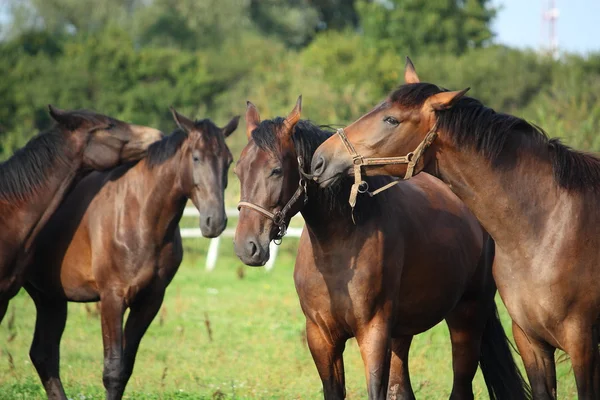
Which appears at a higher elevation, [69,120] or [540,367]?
[69,120]

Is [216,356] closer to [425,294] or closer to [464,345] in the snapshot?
[464,345]

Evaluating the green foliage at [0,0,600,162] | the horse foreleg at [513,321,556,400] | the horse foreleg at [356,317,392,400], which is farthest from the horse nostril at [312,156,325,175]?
the green foliage at [0,0,600,162]

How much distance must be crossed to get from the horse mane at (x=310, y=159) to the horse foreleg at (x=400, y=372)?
1.55 meters

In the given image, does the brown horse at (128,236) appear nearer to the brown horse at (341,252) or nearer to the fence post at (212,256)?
the brown horse at (341,252)

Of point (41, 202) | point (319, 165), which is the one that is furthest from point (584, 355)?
point (41, 202)

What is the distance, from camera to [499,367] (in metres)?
6.63

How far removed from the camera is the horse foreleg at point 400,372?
6.54 m

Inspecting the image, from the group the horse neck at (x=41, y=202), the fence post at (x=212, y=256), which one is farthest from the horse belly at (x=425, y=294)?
the fence post at (x=212, y=256)

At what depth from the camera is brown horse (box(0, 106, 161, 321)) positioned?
6719 millimetres

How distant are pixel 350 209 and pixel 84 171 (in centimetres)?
262

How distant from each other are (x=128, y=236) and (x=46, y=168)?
842 millimetres

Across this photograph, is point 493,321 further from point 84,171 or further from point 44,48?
point 44,48

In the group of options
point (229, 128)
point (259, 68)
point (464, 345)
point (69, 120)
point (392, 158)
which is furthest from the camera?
point (259, 68)

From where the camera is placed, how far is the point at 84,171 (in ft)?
23.0
